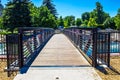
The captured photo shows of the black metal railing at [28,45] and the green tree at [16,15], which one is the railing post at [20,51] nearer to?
the black metal railing at [28,45]

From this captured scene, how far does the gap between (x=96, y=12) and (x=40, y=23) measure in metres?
35.4

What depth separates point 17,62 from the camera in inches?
278

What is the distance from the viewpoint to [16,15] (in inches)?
1431

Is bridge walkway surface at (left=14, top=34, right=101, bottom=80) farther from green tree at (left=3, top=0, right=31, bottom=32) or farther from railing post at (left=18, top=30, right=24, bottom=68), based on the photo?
green tree at (left=3, top=0, right=31, bottom=32)

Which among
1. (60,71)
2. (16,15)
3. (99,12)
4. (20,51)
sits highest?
(99,12)

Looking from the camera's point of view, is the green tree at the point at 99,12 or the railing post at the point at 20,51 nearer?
the railing post at the point at 20,51

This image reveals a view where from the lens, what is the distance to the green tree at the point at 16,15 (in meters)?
36.0

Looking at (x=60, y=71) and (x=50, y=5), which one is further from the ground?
(x=50, y=5)

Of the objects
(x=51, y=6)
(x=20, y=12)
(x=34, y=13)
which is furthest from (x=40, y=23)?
(x=51, y=6)

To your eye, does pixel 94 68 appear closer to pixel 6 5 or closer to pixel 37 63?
pixel 37 63

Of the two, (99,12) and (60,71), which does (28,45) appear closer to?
(60,71)

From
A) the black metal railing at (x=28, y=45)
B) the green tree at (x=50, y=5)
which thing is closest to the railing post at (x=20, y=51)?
the black metal railing at (x=28, y=45)

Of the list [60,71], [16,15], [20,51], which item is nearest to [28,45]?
[20,51]

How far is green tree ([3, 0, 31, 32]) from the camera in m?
36.0
